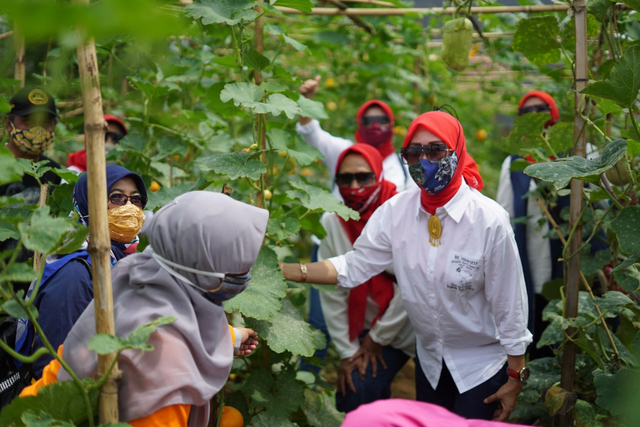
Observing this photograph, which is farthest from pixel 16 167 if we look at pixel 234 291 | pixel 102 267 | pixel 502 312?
pixel 502 312

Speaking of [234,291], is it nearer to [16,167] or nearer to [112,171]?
[16,167]

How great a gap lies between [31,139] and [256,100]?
1.23m

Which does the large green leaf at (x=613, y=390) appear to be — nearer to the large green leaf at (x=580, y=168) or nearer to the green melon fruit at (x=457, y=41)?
the large green leaf at (x=580, y=168)

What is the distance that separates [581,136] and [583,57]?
30cm

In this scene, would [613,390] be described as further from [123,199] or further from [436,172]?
[123,199]

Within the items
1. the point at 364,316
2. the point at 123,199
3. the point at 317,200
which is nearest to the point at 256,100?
the point at 317,200

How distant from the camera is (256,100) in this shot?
89.7 inches

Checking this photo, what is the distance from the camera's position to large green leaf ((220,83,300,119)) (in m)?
2.16

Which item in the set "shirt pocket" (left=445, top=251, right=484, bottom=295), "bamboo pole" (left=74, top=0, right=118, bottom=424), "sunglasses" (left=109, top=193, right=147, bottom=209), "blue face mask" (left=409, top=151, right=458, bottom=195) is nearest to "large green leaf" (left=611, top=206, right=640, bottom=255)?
"shirt pocket" (left=445, top=251, right=484, bottom=295)

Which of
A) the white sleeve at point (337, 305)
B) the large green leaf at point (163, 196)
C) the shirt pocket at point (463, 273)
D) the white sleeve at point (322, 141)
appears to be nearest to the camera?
the shirt pocket at point (463, 273)

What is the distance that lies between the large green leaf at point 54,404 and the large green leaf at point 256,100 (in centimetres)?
117

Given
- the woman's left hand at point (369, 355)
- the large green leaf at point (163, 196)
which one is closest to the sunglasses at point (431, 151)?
the large green leaf at point (163, 196)

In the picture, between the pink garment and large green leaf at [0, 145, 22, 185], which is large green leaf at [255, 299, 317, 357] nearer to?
the pink garment

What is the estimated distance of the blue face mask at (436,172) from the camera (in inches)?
89.7
